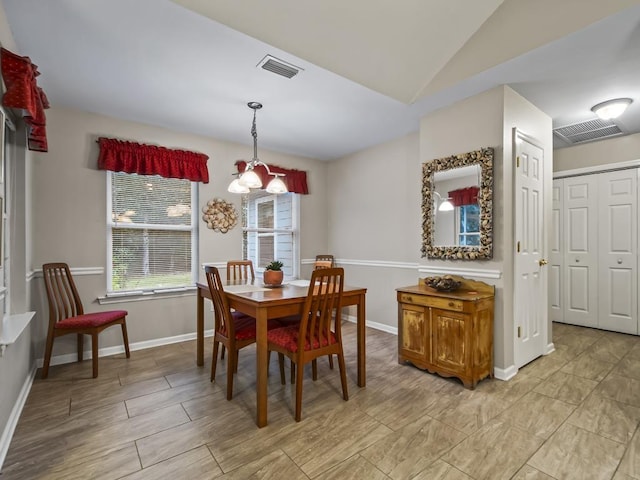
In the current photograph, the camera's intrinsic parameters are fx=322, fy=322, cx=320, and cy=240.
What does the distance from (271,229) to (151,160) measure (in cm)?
181

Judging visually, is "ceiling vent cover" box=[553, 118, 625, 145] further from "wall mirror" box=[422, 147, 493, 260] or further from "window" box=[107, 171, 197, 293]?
"window" box=[107, 171, 197, 293]

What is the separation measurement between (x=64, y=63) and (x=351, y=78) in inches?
86.3

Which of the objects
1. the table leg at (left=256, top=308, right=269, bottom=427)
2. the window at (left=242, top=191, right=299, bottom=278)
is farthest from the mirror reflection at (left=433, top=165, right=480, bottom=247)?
the window at (left=242, top=191, right=299, bottom=278)

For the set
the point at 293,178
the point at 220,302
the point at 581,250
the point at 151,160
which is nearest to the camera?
the point at 220,302

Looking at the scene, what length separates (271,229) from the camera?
4.77 metres

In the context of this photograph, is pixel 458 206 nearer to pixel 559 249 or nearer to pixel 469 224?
pixel 469 224

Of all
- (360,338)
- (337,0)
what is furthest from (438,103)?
(360,338)

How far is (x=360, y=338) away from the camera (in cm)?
262

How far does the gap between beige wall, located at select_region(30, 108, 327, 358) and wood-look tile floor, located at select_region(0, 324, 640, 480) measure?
650 millimetres

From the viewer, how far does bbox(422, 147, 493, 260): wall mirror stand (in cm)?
277

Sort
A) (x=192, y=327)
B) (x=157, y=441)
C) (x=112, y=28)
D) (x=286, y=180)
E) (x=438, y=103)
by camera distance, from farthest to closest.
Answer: (x=286, y=180), (x=192, y=327), (x=438, y=103), (x=112, y=28), (x=157, y=441)

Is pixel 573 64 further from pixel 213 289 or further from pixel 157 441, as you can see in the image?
pixel 157 441

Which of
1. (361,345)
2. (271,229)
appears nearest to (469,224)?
(361,345)

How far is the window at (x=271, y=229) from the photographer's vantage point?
4.60 m
